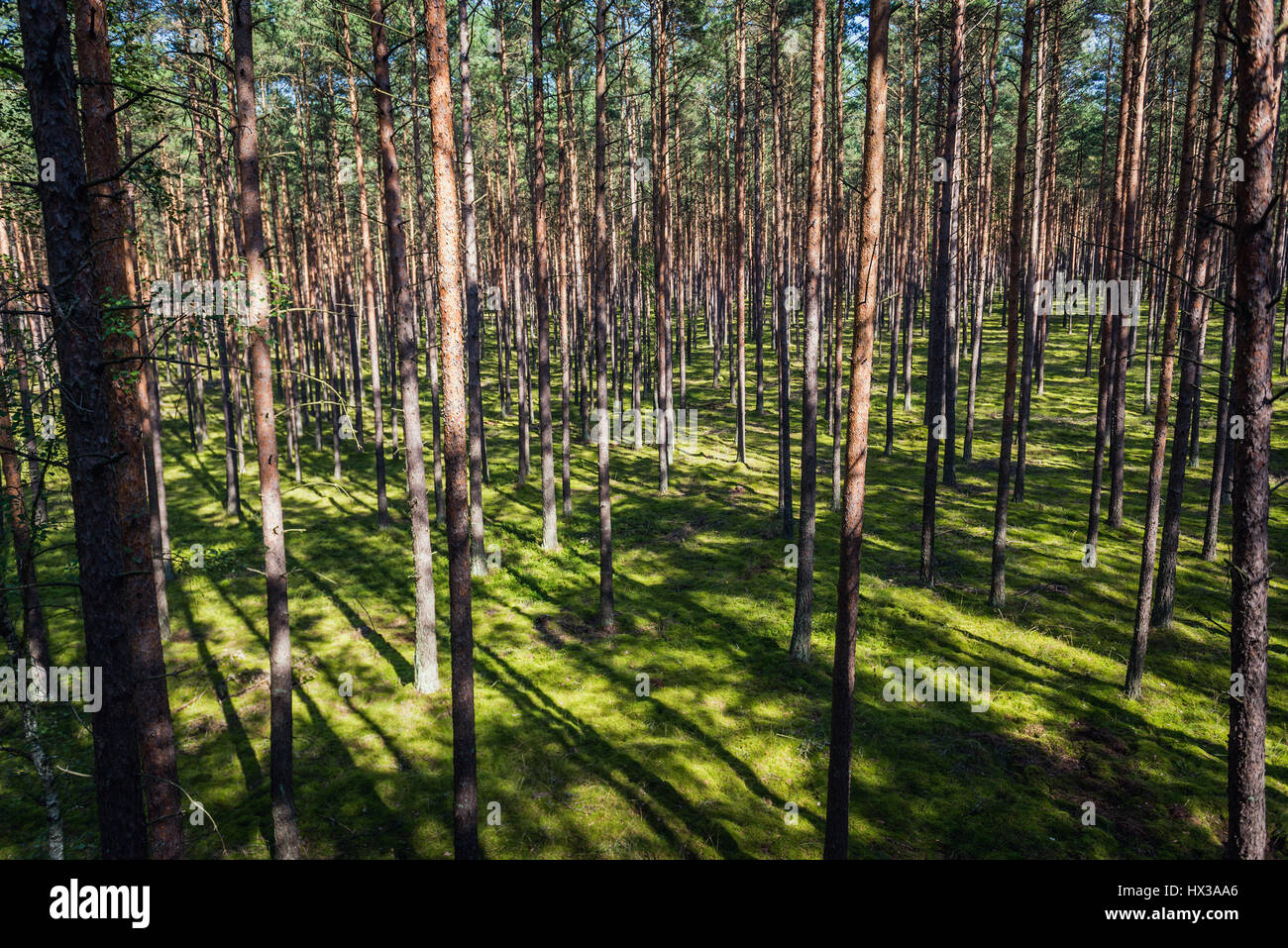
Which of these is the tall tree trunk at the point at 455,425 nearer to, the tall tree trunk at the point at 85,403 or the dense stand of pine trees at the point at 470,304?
the dense stand of pine trees at the point at 470,304

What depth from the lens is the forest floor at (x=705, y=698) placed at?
10594 millimetres

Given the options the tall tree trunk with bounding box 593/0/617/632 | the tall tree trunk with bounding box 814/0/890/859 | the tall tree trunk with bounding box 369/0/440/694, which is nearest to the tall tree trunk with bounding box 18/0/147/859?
the tall tree trunk with bounding box 814/0/890/859


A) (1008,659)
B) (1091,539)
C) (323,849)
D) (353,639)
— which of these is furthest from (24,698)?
(1091,539)

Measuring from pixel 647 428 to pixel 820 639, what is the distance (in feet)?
67.2

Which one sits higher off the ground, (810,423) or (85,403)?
(85,403)

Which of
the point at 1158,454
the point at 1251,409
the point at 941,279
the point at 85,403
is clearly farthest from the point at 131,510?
the point at 941,279

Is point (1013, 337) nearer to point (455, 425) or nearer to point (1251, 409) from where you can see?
point (1251, 409)

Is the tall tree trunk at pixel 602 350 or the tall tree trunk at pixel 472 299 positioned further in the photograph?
the tall tree trunk at pixel 472 299

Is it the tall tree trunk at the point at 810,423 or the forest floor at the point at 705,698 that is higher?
the tall tree trunk at the point at 810,423

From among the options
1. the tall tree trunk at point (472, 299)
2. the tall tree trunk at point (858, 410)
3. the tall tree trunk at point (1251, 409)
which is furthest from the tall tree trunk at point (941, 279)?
the tall tree trunk at point (472, 299)

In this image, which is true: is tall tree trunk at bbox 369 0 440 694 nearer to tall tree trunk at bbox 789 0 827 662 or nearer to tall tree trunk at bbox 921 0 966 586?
tall tree trunk at bbox 789 0 827 662

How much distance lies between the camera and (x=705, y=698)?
46.7ft

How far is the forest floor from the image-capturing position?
10.6 m
